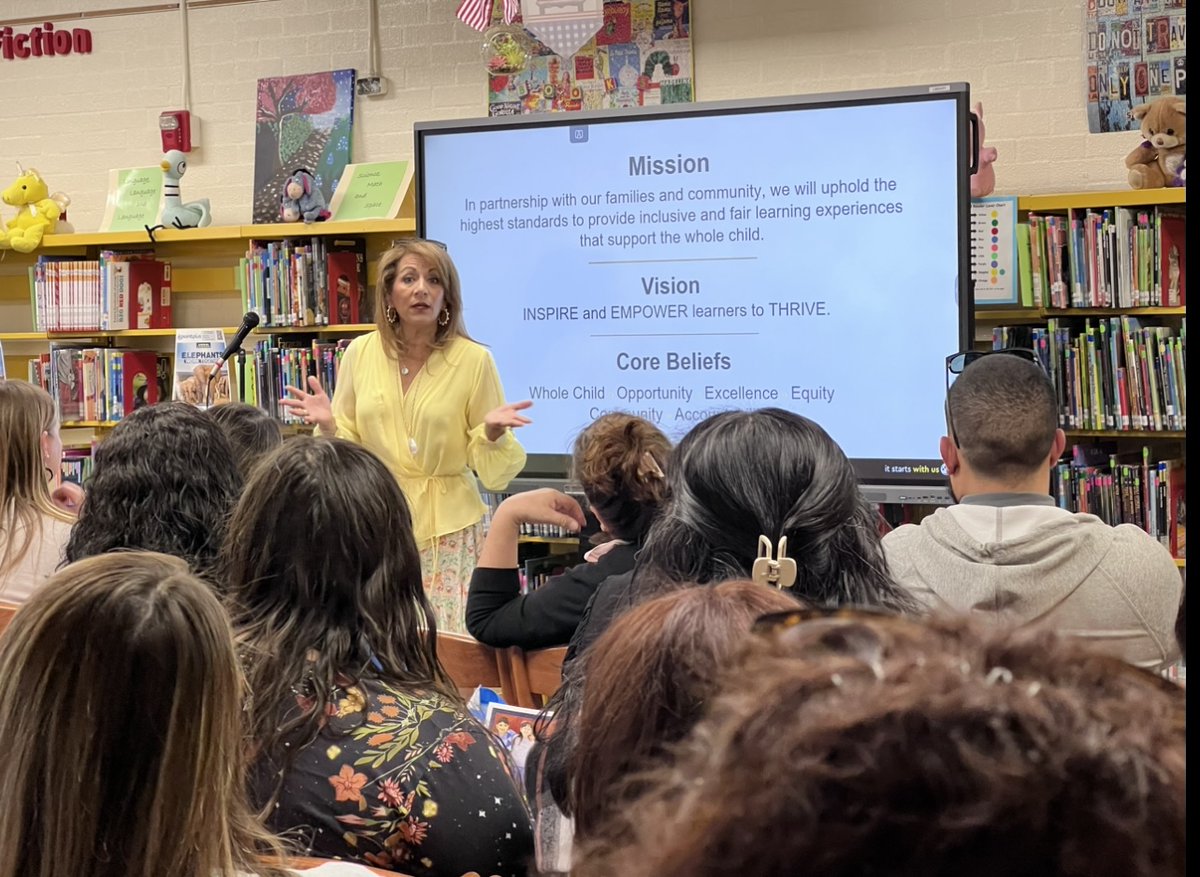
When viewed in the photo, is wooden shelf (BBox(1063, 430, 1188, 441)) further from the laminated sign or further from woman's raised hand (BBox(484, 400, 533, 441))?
the laminated sign

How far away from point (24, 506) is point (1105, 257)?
305cm

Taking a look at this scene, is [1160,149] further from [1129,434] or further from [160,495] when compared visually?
[160,495]

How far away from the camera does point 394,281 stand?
354 centimetres

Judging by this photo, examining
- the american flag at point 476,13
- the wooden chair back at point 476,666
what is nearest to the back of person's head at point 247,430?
the wooden chair back at point 476,666

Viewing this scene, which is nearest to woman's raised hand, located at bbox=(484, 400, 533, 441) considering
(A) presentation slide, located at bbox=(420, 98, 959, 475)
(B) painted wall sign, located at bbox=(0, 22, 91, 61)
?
(A) presentation slide, located at bbox=(420, 98, 959, 475)

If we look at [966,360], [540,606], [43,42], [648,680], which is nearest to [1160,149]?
[966,360]

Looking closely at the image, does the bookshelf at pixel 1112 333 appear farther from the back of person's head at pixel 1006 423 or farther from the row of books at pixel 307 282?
the row of books at pixel 307 282

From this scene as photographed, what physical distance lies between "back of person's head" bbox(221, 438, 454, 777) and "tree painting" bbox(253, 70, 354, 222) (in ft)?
12.5

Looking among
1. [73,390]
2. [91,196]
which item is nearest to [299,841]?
[73,390]

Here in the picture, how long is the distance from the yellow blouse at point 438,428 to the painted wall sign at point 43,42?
3079mm

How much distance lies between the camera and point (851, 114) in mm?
3840

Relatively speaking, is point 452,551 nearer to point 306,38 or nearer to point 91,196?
point 306,38

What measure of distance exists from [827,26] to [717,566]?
3.49 meters

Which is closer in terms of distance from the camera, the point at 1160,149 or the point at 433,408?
the point at 433,408
